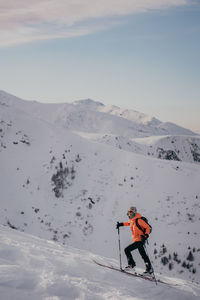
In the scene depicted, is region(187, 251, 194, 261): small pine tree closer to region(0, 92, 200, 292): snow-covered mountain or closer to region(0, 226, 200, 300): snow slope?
region(0, 92, 200, 292): snow-covered mountain

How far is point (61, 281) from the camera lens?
5281mm

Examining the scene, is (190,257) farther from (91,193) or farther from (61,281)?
(61,281)

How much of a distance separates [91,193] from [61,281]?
1858 centimetres

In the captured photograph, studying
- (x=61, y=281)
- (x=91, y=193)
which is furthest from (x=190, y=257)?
(x=61, y=281)

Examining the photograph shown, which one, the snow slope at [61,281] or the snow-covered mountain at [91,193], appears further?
the snow-covered mountain at [91,193]

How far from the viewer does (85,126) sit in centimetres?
11294

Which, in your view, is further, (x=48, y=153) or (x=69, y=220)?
(x=48, y=153)

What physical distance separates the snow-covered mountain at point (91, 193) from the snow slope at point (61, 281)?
1116cm

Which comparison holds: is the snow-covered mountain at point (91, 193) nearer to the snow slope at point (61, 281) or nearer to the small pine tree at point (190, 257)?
the small pine tree at point (190, 257)

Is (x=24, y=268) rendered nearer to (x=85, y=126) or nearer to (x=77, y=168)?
(x=77, y=168)

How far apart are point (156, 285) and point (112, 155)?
924 inches

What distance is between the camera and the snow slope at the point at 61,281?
4.66m

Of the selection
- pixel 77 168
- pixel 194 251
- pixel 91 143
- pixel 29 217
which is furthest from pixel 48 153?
pixel 194 251

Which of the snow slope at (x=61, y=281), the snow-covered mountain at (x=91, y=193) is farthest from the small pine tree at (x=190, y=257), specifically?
the snow slope at (x=61, y=281)
